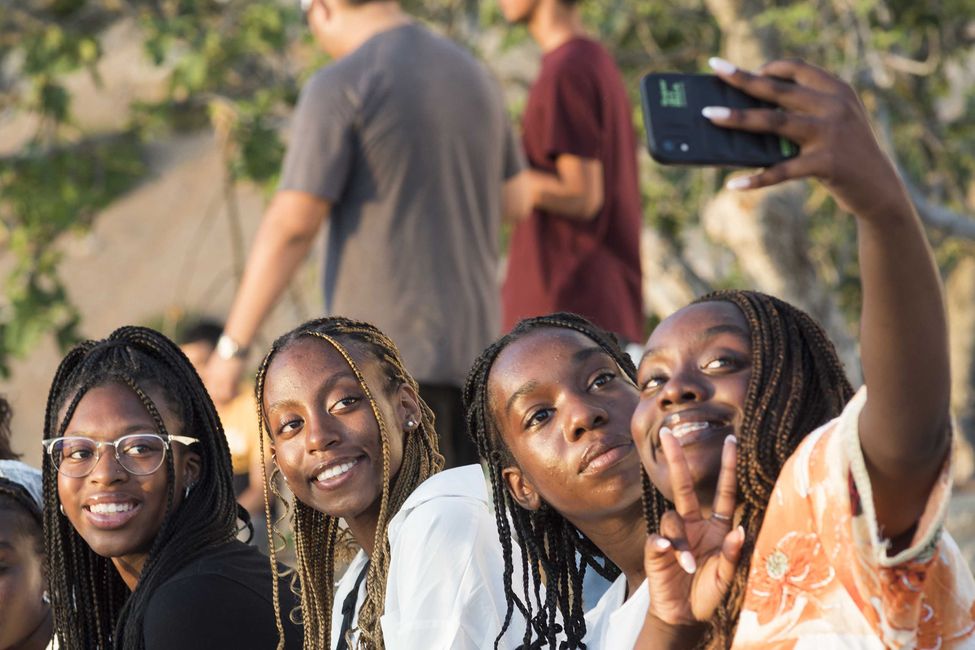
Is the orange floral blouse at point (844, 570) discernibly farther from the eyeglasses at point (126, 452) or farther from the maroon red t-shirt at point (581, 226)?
the maroon red t-shirt at point (581, 226)

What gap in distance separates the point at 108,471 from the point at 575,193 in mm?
2049

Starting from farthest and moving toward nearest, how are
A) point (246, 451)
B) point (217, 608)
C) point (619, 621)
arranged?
point (246, 451), point (217, 608), point (619, 621)

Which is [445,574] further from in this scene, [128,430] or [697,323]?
[128,430]

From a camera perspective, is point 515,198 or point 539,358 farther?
point 515,198

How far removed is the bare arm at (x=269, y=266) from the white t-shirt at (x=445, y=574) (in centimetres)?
166

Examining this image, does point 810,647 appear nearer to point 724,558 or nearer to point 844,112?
point 724,558

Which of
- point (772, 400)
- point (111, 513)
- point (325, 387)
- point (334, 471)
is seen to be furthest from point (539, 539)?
point (111, 513)

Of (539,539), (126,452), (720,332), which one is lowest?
(539,539)

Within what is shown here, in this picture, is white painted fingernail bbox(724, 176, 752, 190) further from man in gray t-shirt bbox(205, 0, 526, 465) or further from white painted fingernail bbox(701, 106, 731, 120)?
man in gray t-shirt bbox(205, 0, 526, 465)

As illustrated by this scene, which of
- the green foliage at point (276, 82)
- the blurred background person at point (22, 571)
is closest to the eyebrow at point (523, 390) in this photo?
the blurred background person at point (22, 571)

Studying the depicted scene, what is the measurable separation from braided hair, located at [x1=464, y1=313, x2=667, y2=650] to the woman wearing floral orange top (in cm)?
69

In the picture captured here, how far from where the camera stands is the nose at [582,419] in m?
3.15

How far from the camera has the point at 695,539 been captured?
2.29 meters

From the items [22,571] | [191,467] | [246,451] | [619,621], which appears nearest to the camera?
[619,621]
